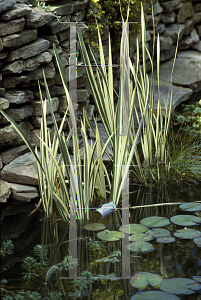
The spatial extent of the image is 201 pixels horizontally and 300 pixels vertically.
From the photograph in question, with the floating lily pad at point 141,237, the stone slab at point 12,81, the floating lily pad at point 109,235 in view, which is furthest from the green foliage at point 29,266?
the stone slab at point 12,81

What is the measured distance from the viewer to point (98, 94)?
1751 mm

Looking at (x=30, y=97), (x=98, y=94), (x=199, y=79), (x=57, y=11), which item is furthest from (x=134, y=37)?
(x=98, y=94)

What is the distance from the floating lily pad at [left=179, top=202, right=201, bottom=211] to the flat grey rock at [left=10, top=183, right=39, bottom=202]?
2.75ft

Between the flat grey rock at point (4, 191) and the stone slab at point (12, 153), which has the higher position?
the stone slab at point (12, 153)

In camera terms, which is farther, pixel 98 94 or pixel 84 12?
pixel 84 12

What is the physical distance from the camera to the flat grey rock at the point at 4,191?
186 cm

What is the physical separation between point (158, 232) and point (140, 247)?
0.51 feet

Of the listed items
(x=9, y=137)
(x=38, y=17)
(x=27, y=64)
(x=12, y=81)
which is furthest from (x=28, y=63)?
(x=9, y=137)

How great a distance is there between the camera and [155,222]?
159 cm

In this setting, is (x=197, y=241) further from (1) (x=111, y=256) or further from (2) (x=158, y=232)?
(1) (x=111, y=256)

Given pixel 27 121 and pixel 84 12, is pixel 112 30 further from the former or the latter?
pixel 27 121

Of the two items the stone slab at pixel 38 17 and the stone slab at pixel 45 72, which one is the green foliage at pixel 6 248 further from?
the stone slab at pixel 38 17

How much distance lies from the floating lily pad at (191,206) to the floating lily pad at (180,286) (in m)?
0.59

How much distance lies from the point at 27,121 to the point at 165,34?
3.44 meters
